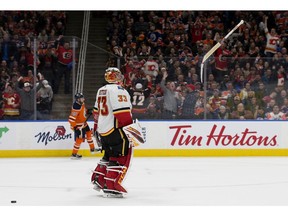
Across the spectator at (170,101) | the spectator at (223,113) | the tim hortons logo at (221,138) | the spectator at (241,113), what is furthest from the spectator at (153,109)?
the spectator at (241,113)

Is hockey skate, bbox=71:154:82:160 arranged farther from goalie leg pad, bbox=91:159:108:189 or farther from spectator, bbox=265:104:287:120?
goalie leg pad, bbox=91:159:108:189

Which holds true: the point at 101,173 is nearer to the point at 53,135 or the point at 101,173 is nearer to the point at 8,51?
the point at 53,135

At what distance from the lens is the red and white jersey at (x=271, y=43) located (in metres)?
17.7

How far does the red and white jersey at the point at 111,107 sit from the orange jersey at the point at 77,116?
5.13m

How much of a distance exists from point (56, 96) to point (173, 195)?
6220 millimetres

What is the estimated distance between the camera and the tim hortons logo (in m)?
14.5

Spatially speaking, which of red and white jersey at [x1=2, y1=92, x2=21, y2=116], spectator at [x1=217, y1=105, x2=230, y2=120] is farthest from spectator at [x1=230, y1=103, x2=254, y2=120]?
red and white jersey at [x1=2, y1=92, x2=21, y2=116]

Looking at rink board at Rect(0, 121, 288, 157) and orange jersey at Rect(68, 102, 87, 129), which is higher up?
orange jersey at Rect(68, 102, 87, 129)

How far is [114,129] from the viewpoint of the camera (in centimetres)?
877

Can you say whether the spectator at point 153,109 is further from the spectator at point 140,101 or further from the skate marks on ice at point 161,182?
the skate marks on ice at point 161,182

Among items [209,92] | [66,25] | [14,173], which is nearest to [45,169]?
[14,173]

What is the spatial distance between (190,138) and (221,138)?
0.62 metres

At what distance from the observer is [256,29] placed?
18578mm

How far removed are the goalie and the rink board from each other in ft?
18.3
